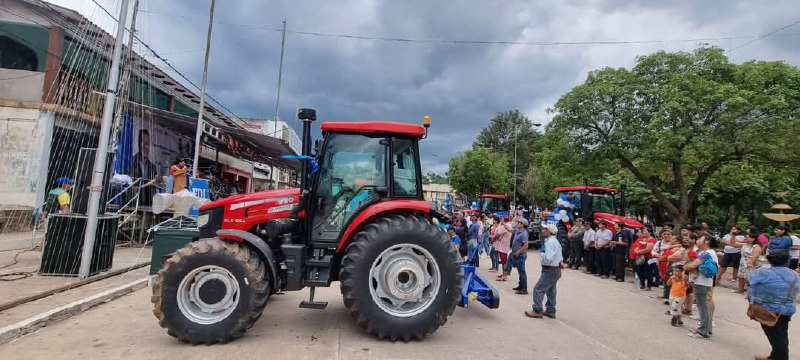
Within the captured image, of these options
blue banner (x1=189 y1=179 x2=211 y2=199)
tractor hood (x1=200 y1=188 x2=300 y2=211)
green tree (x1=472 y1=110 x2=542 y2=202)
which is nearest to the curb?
tractor hood (x1=200 y1=188 x2=300 y2=211)

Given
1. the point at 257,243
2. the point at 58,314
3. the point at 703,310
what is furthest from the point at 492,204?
the point at 58,314

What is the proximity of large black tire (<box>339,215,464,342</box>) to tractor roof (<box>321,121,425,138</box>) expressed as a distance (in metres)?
1.02

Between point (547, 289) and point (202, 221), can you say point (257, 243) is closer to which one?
point (202, 221)

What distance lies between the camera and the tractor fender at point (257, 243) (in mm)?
4438

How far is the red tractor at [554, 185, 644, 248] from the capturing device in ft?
43.3

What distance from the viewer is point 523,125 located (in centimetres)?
5406

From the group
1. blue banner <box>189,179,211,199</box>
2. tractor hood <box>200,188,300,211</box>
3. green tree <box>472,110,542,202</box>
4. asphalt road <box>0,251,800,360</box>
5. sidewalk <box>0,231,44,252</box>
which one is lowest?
asphalt road <box>0,251,800,360</box>

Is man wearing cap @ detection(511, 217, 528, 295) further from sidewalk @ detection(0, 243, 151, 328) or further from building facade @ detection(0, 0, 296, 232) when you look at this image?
building facade @ detection(0, 0, 296, 232)

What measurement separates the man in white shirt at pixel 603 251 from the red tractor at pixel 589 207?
5.17 feet

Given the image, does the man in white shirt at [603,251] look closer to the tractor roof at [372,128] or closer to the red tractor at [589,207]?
the red tractor at [589,207]

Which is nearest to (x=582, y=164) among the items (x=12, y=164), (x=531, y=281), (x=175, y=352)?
(x=531, y=281)

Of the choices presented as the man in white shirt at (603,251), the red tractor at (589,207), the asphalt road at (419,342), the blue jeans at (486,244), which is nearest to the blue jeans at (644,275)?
the man in white shirt at (603,251)

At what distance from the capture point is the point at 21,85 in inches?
501

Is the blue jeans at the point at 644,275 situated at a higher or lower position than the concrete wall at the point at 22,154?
lower
